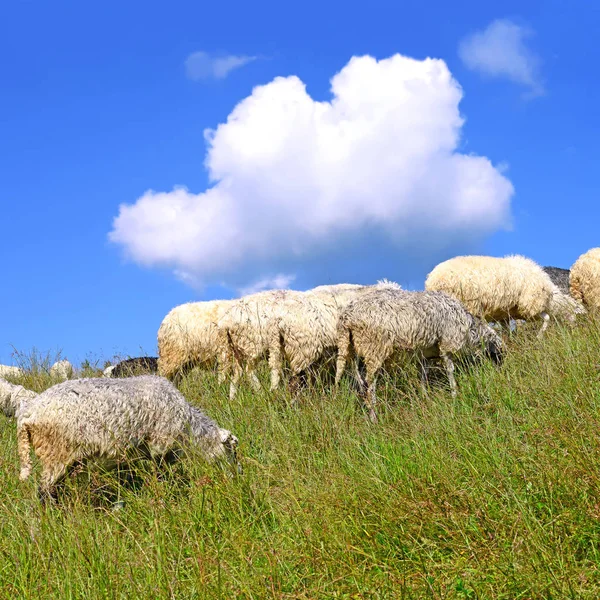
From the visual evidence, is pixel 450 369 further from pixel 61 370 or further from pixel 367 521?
pixel 61 370

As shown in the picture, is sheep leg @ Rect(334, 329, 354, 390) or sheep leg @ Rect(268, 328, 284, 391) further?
sheep leg @ Rect(268, 328, 284, 391)

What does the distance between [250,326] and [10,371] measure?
26.0 feet

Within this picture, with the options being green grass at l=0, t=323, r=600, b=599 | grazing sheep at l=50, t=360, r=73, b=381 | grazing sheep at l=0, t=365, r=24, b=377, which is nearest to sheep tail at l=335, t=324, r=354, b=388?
green grass at l=0, t=323, r=600, b=599

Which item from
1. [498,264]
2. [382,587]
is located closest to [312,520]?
[382,587]

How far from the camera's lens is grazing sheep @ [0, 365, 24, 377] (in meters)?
15.2

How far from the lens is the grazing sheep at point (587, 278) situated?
15062 mm

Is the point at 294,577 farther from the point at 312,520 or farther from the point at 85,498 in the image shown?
the point at 85,498

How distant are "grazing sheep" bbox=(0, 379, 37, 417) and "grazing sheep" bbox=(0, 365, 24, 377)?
311 cm

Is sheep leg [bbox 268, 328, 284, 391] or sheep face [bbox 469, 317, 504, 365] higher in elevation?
sheep leg [bbox 268, 328, 284, 391]

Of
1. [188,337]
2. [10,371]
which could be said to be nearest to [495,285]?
[188,337]

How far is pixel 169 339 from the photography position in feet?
42.5

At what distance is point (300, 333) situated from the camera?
1052 centimetres

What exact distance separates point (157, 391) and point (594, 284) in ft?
Result: 38.1

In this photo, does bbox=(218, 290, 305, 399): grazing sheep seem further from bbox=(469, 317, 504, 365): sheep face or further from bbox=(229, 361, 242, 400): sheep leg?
bbox=(469, 317, 504, 365): sheep face
